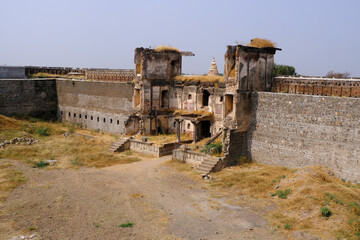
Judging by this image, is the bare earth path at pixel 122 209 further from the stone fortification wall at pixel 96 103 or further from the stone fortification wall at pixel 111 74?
the stone fortification wall at pixel 111 74

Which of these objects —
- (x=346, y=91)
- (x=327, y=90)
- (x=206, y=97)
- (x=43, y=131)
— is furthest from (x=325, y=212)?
(x=43, y=131)

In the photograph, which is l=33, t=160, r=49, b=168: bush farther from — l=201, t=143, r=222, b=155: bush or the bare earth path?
l=201, t=143, r=222, b=155: bush

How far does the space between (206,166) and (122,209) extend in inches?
227

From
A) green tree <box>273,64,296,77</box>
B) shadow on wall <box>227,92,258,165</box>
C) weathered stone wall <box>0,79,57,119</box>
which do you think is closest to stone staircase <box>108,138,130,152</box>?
shadow on wall <box>227,92,258,165</box>

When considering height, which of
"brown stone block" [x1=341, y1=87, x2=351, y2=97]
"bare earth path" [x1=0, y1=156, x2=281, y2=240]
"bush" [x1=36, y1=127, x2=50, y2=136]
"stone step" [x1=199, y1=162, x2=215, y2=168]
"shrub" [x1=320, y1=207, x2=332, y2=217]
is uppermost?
"brown stone block" [x1=341, y1=87, x2=351, y2=97]

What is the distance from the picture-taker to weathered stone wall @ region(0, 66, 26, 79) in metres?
35.4

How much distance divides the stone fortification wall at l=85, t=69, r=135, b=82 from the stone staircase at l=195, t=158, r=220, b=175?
45.3 feet

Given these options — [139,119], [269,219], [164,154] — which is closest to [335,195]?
[269,219]

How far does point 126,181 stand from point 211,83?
855cm

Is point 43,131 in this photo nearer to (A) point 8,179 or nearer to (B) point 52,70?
(A) point 8,179

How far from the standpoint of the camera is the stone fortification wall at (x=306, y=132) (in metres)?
15.8

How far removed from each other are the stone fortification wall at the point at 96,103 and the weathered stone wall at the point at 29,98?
810 mm

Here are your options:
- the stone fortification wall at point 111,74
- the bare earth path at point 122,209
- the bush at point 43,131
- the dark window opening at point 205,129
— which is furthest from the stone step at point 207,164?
the stone fortification wall at point 111,74

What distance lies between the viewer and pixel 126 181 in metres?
17.0
